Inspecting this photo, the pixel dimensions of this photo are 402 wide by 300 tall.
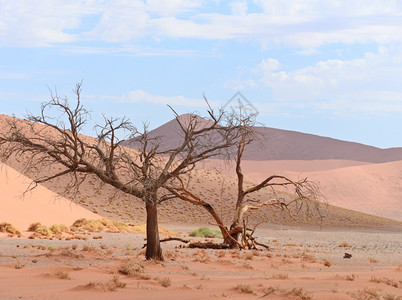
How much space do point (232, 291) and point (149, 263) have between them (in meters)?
4.42

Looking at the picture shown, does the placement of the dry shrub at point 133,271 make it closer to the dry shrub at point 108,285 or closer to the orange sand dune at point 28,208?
the dry shrub at point 108,285

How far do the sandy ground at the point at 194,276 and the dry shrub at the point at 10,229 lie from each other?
660cm

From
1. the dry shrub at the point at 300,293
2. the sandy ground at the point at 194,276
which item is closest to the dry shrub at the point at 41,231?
the sandy ground at the point at 194,276

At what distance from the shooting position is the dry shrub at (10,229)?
27.5 meters

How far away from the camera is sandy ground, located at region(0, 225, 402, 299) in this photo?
1159 centimetres

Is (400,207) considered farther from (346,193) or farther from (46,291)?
(46,291)

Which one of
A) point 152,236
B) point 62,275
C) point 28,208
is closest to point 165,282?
point 62,275

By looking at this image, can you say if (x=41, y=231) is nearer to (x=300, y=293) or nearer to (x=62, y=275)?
(x=62, y=275)

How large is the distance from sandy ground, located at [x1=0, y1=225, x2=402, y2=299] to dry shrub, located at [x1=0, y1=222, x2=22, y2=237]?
660 centimetres

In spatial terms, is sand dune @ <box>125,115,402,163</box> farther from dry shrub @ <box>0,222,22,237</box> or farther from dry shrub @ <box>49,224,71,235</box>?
dry shrub @ <box>0,222,22,237</box>

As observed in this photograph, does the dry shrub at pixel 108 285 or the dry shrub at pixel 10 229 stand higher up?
the dry shrub at pixel 10 229

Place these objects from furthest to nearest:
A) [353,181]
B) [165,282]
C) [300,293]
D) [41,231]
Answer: [353,181] < [41,231] < [165,282] < [300,293]

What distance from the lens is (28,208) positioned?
3422 centimetres

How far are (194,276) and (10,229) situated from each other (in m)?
16.3
